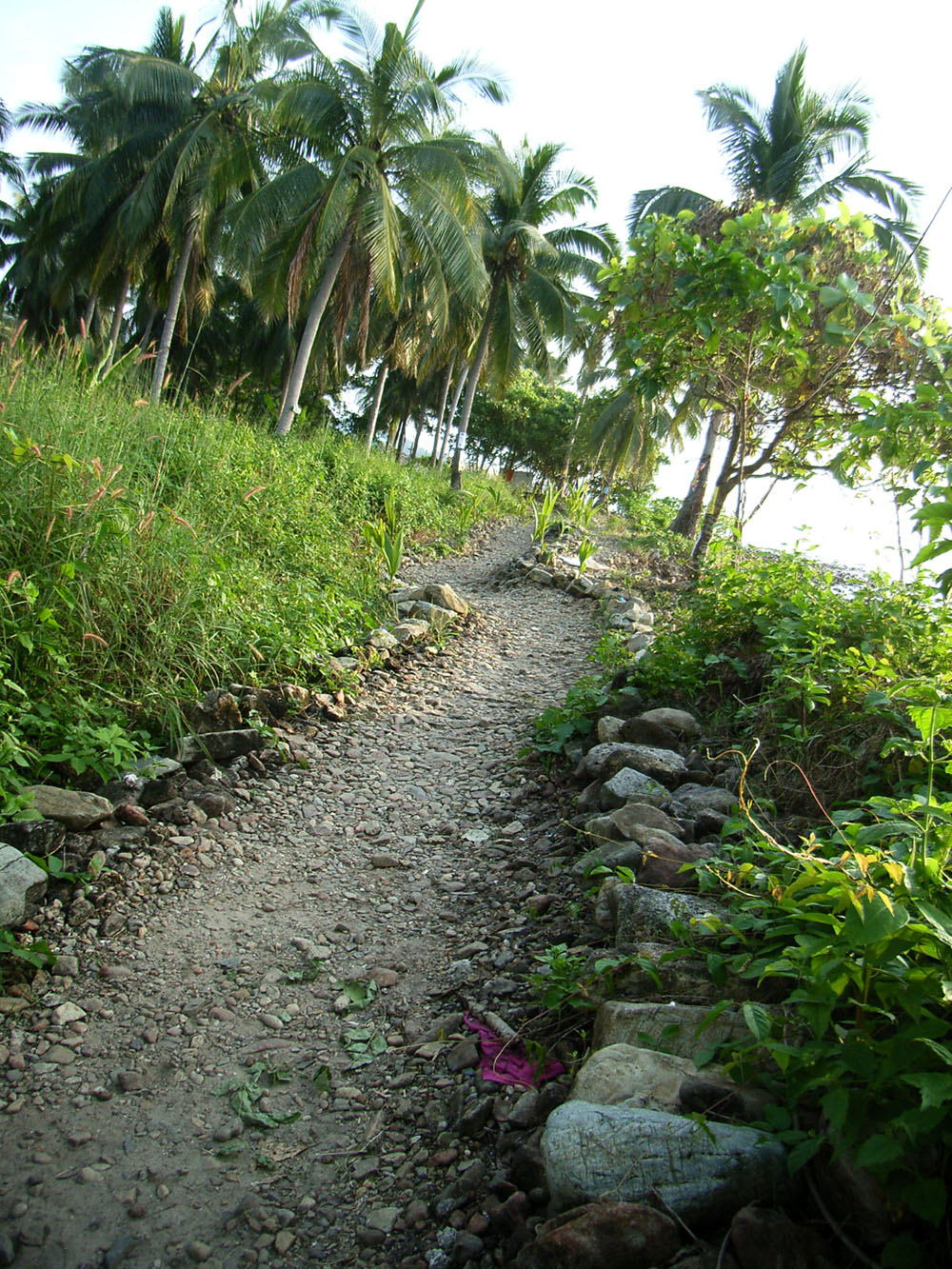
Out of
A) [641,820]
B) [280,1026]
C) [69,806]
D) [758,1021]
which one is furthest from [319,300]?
[758,1021]

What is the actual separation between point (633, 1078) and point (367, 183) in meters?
14.3

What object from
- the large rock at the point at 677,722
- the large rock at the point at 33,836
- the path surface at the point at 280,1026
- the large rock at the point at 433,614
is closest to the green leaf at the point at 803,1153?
the path surface at the point at 280,1026

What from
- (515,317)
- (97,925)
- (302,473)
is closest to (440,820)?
(97,925)

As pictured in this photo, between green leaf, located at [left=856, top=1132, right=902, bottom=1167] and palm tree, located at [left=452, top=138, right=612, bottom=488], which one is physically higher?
palm tree, located at [left=452, top=138, right=612, bottom=488]

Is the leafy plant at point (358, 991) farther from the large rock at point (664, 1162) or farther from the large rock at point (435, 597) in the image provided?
the large rock at point (435, 597)

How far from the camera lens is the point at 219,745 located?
3.83 meters

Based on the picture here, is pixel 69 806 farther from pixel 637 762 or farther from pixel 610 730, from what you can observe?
pixel 610 730

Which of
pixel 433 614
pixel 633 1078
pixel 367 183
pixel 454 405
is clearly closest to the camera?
pixel 633 1078

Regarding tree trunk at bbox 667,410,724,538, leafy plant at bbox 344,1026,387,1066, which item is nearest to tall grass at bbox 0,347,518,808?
leafy plant at bbox 344,1026,387,1066

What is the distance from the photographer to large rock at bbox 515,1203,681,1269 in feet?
4.50

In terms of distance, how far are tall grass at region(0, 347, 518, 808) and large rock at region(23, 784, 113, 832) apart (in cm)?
12

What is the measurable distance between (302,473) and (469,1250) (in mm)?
7906

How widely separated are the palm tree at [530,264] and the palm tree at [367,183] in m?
5.10

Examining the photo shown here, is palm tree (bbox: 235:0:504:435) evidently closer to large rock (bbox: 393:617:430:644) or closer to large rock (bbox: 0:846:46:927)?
large rock (bbox: 393:617:430:644)
